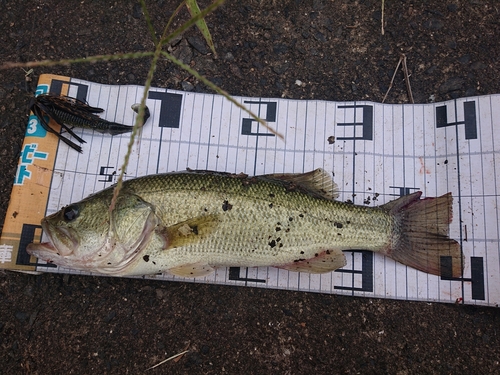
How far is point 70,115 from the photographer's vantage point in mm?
3225

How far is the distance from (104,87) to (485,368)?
3.92 metres

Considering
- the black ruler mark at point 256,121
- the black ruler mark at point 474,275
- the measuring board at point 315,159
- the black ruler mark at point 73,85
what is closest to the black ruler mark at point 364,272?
the measuring board at point 315,159

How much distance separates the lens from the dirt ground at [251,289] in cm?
299

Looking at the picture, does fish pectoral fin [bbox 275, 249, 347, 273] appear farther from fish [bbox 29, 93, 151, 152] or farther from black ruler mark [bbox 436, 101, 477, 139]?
fish [bbox 29, 93, 151, 152]

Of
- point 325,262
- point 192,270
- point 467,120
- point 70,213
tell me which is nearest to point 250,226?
point 192,270

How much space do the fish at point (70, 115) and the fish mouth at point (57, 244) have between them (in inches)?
35.8

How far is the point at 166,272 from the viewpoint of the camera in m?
2.91

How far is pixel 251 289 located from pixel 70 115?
83.5 inches

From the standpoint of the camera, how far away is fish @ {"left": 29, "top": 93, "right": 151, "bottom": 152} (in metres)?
3.21

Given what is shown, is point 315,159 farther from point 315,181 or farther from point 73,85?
point 73,85

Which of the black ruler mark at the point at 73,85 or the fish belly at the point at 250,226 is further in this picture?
the black ruler mark at the point at 73,85

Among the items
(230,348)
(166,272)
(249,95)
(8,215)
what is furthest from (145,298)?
(249,95)

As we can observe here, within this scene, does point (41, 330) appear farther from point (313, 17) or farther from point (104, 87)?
point (313, 17)

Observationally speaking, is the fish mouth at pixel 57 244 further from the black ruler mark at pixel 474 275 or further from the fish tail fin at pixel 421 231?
the black ruler mark at pixel 474 275
